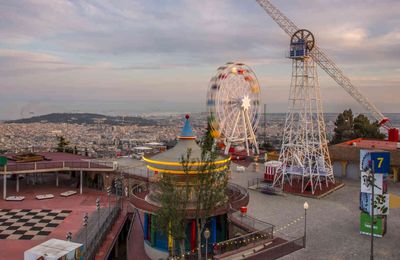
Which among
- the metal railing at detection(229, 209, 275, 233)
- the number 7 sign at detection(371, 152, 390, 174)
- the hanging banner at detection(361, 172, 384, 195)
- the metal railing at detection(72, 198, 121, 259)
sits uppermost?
the number 7 sign at detection(371, 152, 390, 174)

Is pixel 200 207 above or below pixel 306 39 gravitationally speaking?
below

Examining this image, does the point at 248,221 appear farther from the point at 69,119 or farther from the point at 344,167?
the point at 69,119

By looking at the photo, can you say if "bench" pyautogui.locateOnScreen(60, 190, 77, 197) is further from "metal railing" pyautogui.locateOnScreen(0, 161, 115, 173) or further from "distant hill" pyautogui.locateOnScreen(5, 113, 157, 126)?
"distant hill" pyautogui.locateOnScreen(5, 113, 157, 126)

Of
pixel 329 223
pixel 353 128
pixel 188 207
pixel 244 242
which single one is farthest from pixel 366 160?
pixel 353 128

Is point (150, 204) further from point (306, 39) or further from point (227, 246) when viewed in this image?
point (306, 39)

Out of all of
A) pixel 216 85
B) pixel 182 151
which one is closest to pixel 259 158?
pixel 216 85

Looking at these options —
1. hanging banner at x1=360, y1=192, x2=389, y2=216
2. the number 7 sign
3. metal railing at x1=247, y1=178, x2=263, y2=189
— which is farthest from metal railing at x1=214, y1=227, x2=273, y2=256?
metal railing at x1=247, y1=178, x2=263, y2=189

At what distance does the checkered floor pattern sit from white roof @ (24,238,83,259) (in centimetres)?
718

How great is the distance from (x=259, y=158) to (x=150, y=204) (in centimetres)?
2954

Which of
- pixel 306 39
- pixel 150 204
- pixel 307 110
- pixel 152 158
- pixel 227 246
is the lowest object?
pixel 227 246

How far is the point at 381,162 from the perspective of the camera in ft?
68.3

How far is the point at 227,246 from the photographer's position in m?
18.3

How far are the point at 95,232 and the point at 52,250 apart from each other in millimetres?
7081

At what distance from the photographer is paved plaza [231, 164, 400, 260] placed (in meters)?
17.7
